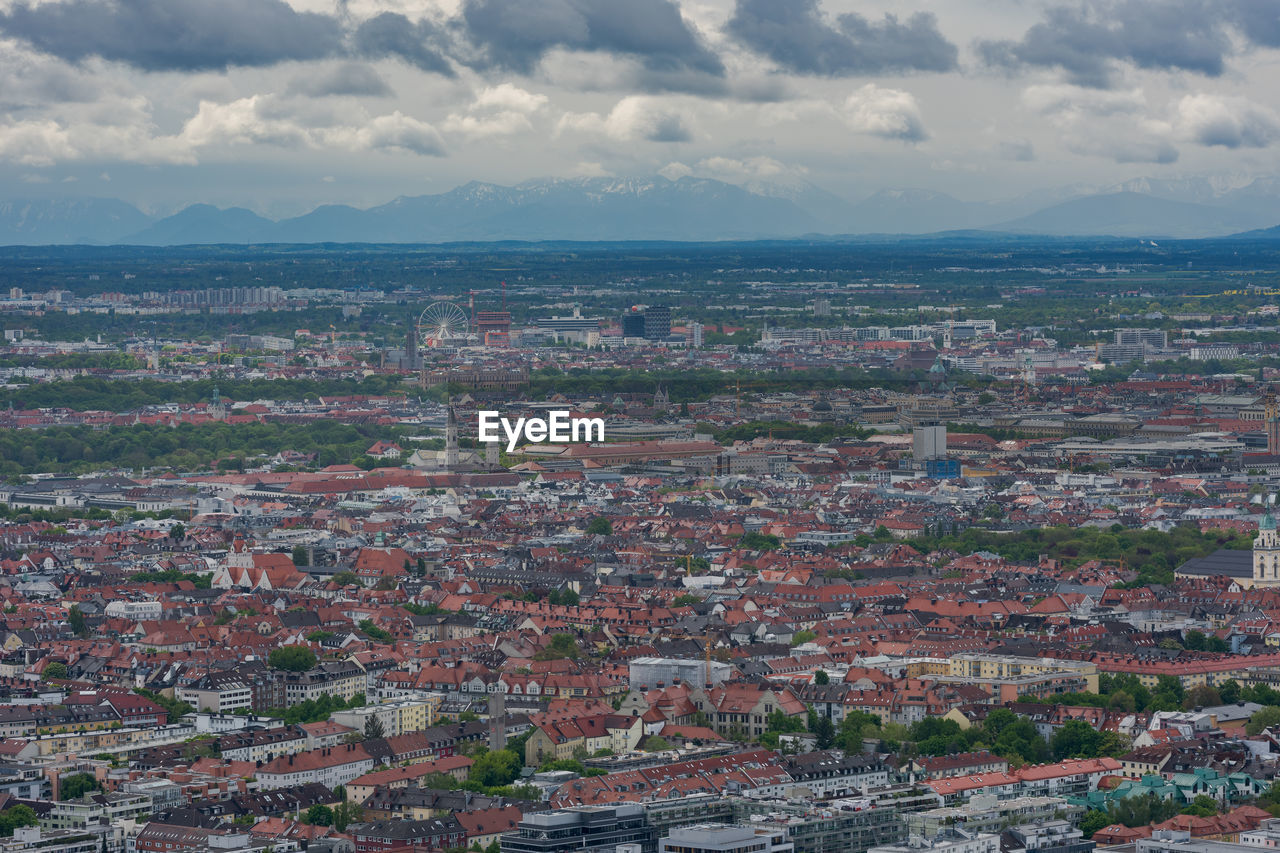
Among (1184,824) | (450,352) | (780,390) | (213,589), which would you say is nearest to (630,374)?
(780,390)

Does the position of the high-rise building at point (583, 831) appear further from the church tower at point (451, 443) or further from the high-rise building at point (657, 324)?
the high-rise building at point (657, 324)

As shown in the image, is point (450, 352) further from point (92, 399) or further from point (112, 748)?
point (112, 748)

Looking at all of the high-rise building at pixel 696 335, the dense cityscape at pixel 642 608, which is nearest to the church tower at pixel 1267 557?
the dense cityscape at pixel 642 608

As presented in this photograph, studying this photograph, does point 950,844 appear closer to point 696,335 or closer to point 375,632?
point 375,632

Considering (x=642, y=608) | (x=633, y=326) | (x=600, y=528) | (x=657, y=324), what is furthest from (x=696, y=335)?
(x=642, y=608)

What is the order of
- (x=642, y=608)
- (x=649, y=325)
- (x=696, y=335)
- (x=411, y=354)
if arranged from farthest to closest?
(x=649, y=325), (x=696, y=335), (x=411, y=354), (x=642, y=608)

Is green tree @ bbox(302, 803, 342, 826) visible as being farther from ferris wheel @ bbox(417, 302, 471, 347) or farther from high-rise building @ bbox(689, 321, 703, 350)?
high-rise building @ bbox(689, 321, 703, 350)

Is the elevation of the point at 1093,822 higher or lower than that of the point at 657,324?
higher
